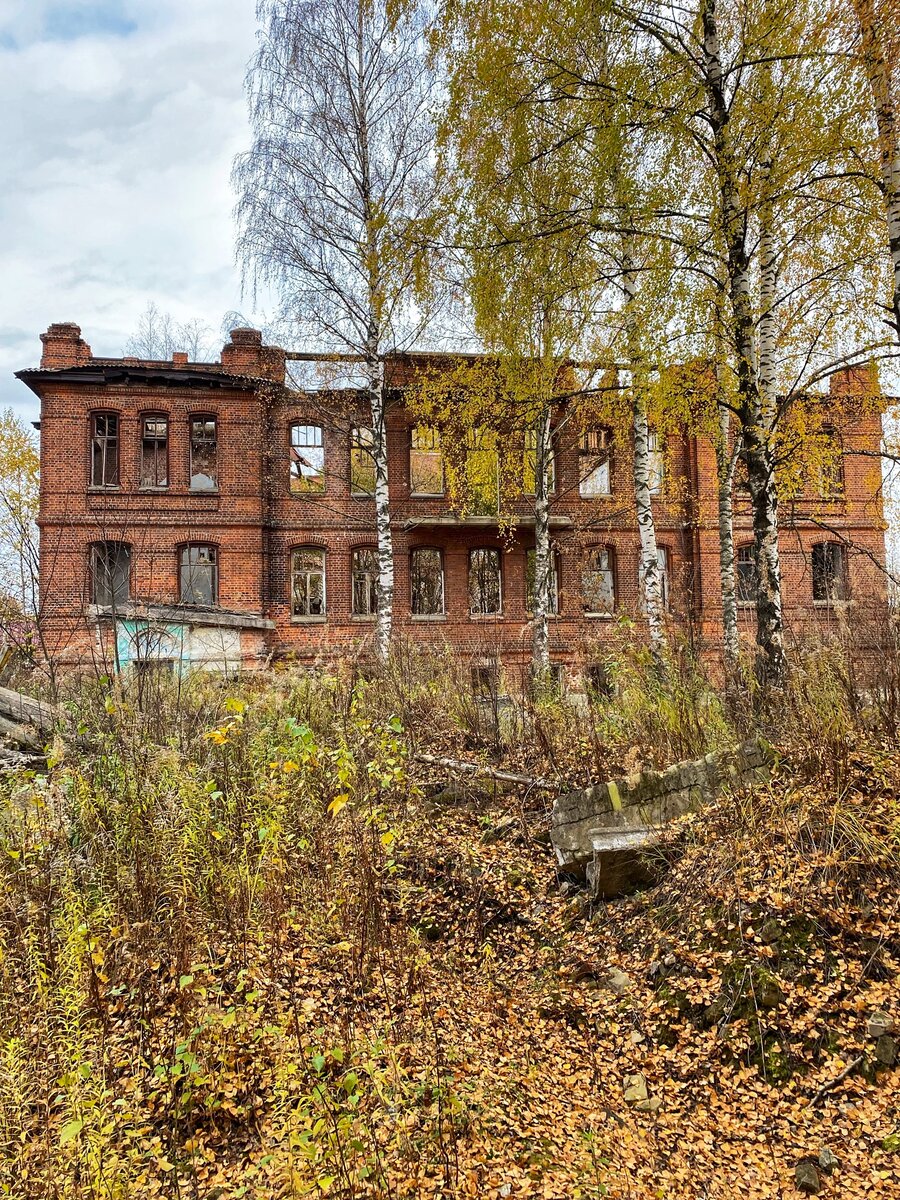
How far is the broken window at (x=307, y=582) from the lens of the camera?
1755cm

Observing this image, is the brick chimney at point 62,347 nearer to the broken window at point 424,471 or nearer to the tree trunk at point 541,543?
the broken window at point 424,471

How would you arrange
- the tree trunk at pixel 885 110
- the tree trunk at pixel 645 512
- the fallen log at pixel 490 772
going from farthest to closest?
the tree trunk at pixel 645 512
the fallen log at pixel 490 772
the tree trunk at pixel 885 110

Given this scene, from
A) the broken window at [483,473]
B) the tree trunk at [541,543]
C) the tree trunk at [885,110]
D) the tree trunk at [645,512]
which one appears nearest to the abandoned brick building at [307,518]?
the broken window at [483,473]

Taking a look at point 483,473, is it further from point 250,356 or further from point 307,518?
point 250,356

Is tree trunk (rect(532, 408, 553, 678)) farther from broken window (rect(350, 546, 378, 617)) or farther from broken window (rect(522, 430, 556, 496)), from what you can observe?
broken window (rect(350, 546, 378, 617))

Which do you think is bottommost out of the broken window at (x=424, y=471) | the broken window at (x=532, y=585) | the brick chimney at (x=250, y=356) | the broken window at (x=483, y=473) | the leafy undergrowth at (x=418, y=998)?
the leafy undergrowth at (x=418, y=998)

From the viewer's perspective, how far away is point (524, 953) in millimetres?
4277

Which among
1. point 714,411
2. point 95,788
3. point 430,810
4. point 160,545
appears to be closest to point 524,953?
point 430,810

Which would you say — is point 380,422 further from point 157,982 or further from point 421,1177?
→ point 421,1177

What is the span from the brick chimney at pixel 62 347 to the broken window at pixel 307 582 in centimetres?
748

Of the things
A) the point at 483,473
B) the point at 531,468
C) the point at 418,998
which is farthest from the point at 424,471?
the point at 418,998

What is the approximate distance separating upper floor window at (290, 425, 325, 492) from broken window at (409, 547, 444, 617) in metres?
3.24

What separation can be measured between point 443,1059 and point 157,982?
61.0 inches

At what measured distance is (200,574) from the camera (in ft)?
56.0
